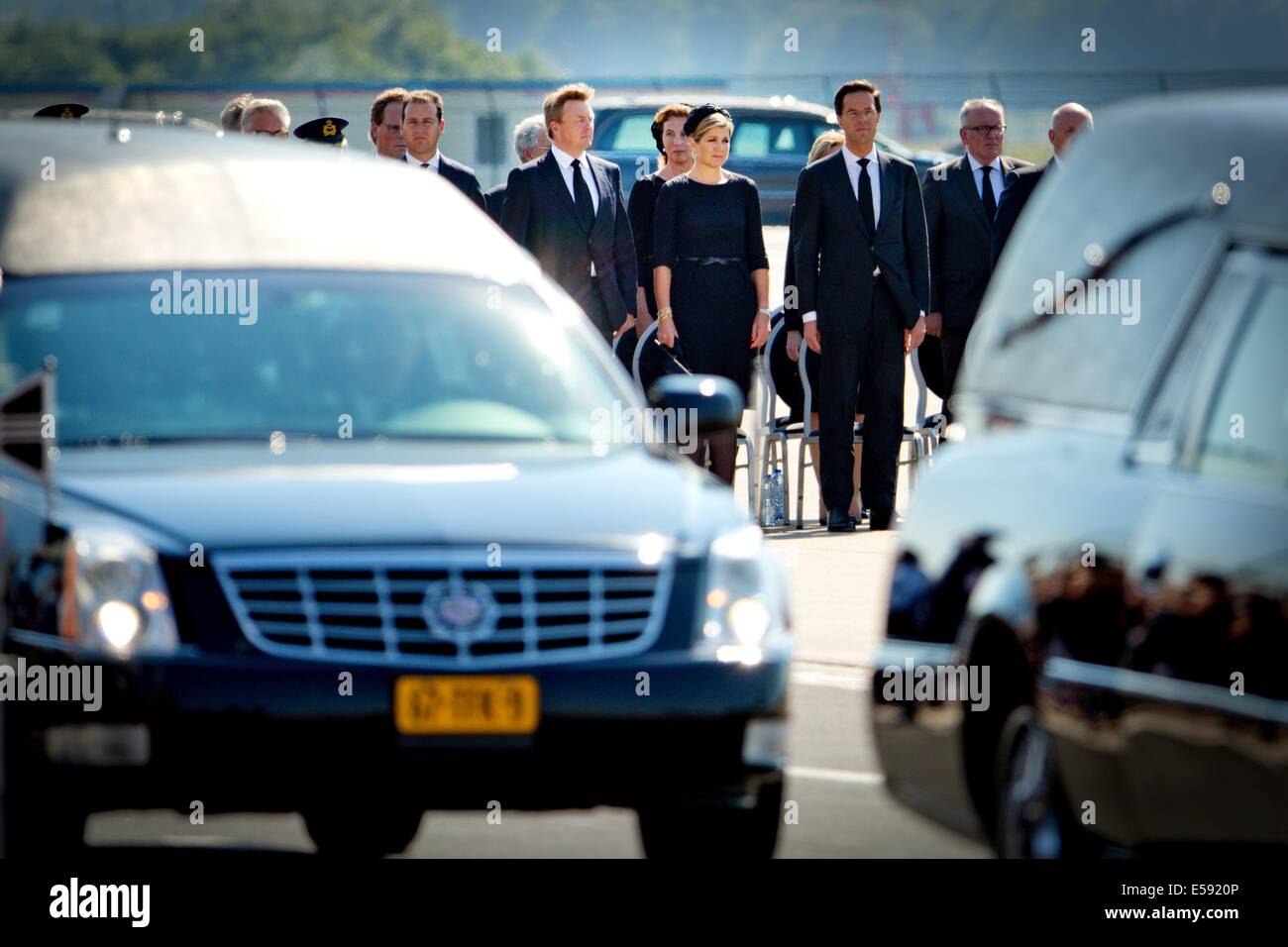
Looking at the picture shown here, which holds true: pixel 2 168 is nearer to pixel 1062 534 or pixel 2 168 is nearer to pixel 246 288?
pixel 246 288

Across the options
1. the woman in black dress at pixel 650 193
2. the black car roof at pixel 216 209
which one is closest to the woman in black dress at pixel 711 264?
the woman in black dress at pixel 650 193

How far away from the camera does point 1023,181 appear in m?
17.3

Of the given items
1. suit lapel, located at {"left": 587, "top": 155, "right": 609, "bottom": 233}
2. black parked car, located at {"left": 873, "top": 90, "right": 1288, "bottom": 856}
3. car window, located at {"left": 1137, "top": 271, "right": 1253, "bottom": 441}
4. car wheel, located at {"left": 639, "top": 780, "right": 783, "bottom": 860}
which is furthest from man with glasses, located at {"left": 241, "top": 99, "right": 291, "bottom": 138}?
car window, located at {"left": 1137, "top": 271, "right": 1253, "bottom": 441}

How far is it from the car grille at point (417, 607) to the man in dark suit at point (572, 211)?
28.9 ft

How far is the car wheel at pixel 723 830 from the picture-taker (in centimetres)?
818

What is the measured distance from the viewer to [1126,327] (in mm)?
7301

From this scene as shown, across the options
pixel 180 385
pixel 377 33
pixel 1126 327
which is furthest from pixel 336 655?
pixel 377 33

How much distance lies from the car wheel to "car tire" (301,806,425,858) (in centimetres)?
81

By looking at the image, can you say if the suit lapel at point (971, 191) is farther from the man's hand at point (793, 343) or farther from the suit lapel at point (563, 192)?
the suit lapel at point (563, 192)

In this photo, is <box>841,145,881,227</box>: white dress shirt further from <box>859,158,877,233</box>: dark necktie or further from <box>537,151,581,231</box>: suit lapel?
<box>537,151,581,231</box>: suit lapel

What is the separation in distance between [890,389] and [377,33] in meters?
158

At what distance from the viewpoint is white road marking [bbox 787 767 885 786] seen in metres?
10.1

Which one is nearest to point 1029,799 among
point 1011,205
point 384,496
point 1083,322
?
point 1083,322

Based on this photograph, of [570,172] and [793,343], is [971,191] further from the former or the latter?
[570,172]
